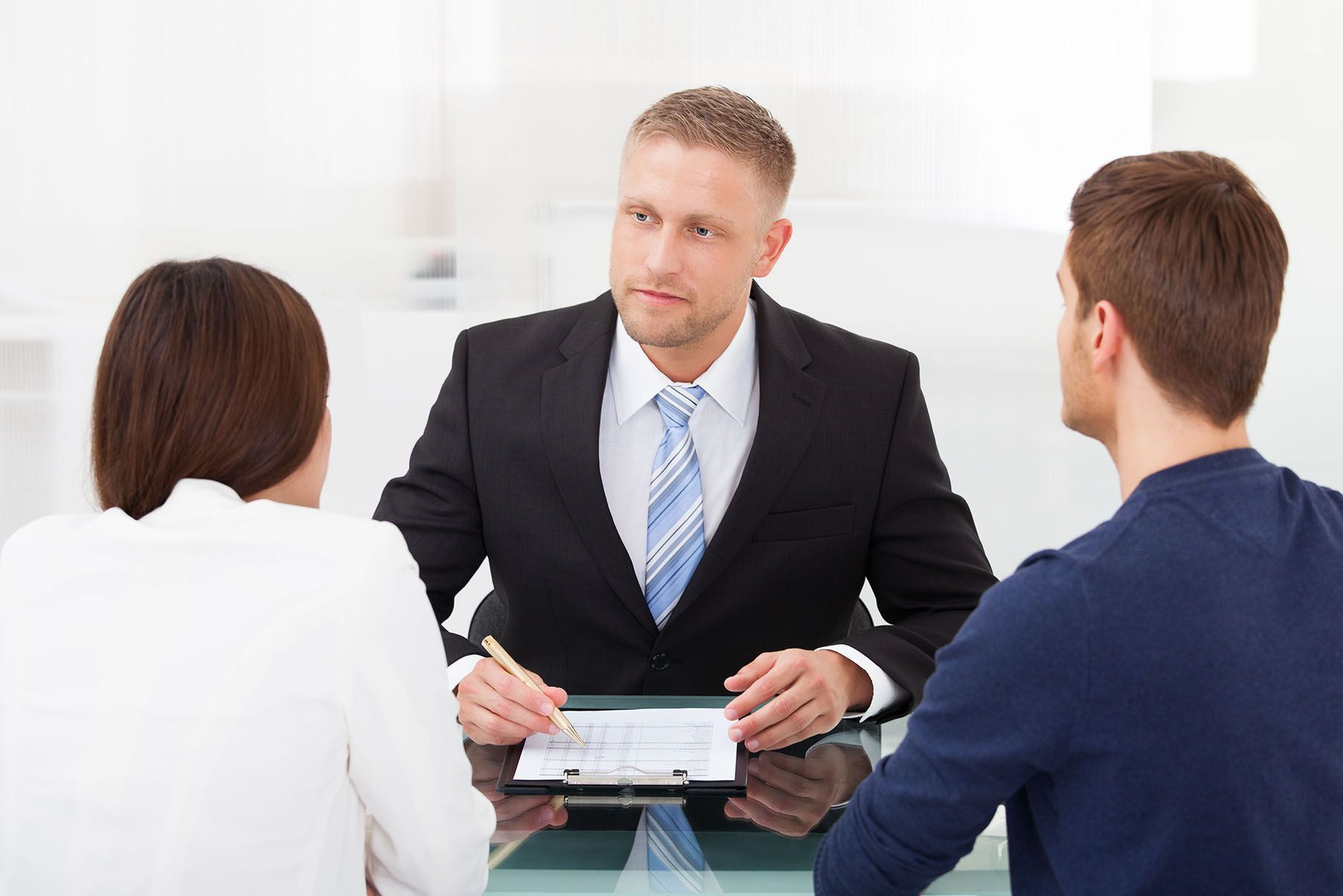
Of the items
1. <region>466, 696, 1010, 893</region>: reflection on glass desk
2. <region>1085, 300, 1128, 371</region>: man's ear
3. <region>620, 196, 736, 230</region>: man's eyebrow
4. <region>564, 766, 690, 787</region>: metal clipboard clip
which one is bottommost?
<region>466, 696, 1010, 893</region>: reflection on glass desk

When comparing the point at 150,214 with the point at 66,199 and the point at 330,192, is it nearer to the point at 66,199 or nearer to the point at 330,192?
the point at 66,199

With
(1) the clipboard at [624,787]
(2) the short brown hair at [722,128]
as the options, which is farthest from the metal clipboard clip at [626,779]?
(2) the short brown hair at [722,128]

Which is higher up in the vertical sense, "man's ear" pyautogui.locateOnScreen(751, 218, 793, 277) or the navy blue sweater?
"man's ear" pyautogui.locateOnScreen(751, 218, 793, 277)

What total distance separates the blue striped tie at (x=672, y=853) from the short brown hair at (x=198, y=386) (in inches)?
28.2

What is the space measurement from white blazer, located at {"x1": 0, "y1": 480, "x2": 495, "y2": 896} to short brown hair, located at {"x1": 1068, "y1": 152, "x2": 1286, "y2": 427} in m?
0.89

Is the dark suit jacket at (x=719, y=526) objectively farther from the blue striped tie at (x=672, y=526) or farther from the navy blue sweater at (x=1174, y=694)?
the navy blue sweater at (x=1174, y=694)

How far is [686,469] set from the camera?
277 centimetres

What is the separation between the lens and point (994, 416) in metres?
4.60

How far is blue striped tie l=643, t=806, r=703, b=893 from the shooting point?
1.70m

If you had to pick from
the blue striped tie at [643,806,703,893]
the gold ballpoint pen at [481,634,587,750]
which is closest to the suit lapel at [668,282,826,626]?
the gold ballpoint pen at [481,634,587,750]

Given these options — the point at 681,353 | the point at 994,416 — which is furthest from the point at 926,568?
the point at 994,416

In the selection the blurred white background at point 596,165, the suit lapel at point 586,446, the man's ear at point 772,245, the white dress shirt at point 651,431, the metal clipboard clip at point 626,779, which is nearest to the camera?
the metal clipboard clip at point 626,779

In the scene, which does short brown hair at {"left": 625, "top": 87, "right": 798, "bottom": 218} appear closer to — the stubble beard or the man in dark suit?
the man in dark suit

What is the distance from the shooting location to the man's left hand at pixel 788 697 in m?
2.11
